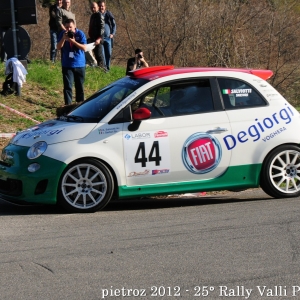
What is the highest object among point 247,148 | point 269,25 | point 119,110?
point 269,25

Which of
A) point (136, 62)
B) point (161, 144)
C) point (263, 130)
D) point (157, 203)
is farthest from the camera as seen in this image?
point (136, 62)

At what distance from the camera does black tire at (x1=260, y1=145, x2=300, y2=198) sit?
31.1ft

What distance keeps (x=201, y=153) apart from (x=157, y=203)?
1.18 meters

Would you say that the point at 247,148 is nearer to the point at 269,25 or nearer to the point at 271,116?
the point at 271,116

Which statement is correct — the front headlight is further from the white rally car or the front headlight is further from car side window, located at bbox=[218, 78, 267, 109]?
car side window, located at bbox=[218, 78, 267, 109]

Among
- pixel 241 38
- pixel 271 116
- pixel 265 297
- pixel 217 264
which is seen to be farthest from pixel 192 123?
pixel 241 38

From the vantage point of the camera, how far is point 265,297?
5.63 m

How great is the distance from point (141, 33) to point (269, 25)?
14.6ft

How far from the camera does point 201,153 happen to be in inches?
360

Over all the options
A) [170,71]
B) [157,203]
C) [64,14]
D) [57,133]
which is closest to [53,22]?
[64,14]

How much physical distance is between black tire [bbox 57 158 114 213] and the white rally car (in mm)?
12

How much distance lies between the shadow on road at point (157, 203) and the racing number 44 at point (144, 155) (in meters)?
0.77

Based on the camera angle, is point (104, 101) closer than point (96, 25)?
Yes

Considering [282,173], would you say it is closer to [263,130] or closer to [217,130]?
[263,130]
